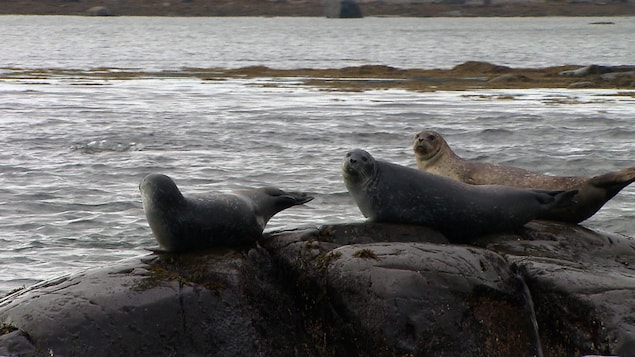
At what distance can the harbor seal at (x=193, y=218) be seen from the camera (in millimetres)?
7461

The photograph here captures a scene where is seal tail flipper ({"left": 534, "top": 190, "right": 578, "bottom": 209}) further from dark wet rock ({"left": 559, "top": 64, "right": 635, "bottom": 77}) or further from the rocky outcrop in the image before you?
dark wet rock ({"left": 559, "top": 64, "right": 635, "bottom": 77})

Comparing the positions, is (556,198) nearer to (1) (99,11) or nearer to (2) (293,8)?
(1) (99,11)

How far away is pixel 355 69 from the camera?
41250mm

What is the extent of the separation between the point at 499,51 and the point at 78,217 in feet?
180

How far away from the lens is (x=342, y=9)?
13450 cm

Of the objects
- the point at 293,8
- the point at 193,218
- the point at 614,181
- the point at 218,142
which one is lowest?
the point at 293,8

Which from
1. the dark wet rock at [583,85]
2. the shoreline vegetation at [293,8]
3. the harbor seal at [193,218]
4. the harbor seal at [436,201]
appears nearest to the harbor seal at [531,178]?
the harbor seal at [436,201]

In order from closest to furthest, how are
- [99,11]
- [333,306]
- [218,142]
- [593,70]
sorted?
[333,306]
[218,142]
[593,70]
[99,11]

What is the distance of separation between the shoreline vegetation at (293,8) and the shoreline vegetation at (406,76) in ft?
304

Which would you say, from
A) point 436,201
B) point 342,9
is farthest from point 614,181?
point 342,9

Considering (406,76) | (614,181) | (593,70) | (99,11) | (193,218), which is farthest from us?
(99,11)

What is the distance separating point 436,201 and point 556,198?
3.28ft

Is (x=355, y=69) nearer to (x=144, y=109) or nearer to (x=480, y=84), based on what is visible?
(x=480, y=84)

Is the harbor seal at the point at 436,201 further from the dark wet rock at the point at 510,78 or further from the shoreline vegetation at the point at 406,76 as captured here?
the dark wet rock at the point at 510,78
